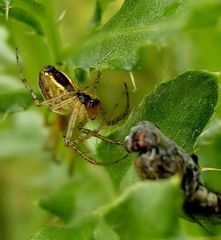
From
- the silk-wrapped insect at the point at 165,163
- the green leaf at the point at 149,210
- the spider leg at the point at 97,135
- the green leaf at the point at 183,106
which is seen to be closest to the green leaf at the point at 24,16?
the spider leg at the point at 97,135

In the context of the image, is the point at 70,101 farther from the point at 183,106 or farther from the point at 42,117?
the point at 42,117

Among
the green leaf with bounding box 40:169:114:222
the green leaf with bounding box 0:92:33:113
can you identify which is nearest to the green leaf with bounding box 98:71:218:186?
the green leaf with bounding box 0:92:33:113

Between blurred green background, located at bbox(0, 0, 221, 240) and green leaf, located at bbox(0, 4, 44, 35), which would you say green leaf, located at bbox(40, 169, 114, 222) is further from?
green leaf, located at bbox(0, 4, 44, 35)

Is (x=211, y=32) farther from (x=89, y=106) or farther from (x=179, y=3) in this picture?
(x=179, y=3)

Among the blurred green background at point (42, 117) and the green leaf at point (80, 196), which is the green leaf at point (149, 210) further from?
the green leaf at point (80, 196)

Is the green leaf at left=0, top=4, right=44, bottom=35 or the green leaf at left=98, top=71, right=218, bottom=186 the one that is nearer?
the green leaf at left=98, top=71, right=218, bottom=186

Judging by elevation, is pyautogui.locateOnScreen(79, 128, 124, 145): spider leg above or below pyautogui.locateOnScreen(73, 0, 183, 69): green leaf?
below
